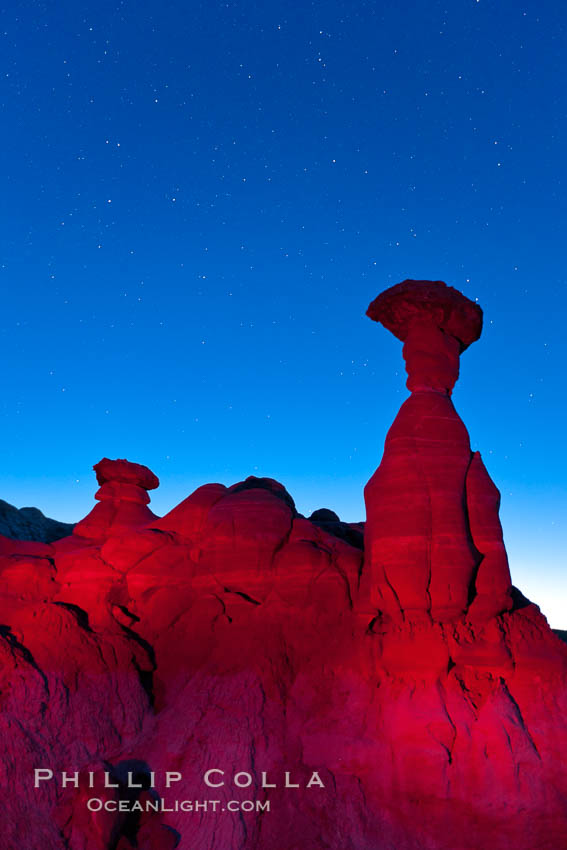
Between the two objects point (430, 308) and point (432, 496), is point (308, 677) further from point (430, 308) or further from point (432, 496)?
point (430, 308)

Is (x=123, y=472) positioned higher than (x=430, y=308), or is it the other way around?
(x=430, y=308)

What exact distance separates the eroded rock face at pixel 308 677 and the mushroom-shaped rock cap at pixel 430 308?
0.11 meters

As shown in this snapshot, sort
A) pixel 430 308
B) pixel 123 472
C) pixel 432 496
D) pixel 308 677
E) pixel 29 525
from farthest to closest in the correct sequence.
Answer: pixel 29 525, pixel 123 472, pixel 430 308, pixel 432 496, pixel 308 677

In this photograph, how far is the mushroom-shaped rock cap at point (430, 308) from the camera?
17.2 meters

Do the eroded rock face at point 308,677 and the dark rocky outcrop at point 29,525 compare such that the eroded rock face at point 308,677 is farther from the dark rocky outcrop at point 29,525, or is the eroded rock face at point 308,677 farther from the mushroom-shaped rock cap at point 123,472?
the dark rocky outcrop at point 29,525

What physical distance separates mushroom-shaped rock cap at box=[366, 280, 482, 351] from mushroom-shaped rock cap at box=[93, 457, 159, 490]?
12.8m

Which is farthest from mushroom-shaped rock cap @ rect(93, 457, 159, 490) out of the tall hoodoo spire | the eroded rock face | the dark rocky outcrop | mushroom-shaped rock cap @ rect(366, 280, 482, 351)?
the dark rocky outcrop

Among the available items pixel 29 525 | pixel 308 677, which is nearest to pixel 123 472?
pixel 308 677

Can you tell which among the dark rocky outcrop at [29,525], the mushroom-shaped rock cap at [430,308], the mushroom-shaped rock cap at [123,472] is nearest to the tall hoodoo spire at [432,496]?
the mushroom-shaped rock cap at [430,308]

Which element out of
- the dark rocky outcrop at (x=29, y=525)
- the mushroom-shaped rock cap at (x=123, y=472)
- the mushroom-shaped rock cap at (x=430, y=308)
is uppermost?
the dark rocky outcrop at (x=29, y=525)

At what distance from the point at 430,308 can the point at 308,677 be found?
10272 millimetres

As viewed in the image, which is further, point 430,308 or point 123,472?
point 123,472

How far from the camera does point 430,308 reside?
1730cm

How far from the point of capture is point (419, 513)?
1516 centimetres
